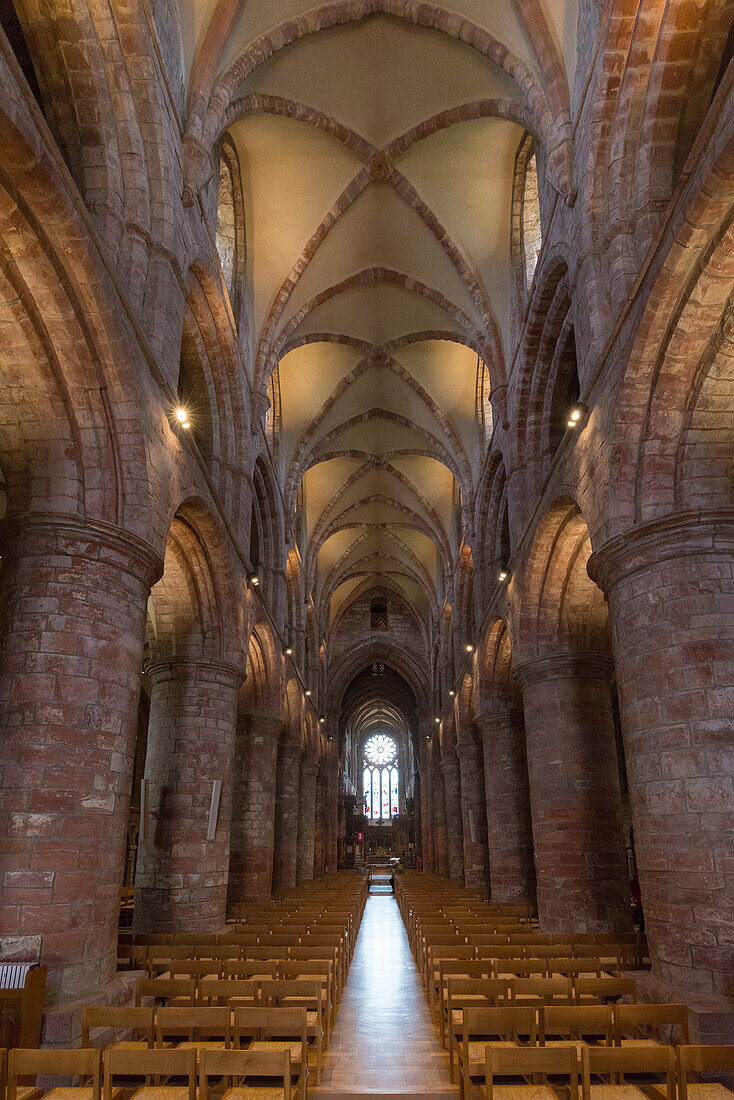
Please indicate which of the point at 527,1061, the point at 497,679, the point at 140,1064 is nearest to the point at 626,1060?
the point at 527,1061

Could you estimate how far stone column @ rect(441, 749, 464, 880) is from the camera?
25.6 metres

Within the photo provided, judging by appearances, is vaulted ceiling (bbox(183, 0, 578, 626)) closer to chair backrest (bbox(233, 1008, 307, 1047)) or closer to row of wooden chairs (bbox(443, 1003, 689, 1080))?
row of wooden chairs (bbox(443, 1003, 689, 1080))

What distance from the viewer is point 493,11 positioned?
11.8 m

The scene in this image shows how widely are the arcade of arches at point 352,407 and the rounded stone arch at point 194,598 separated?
0.05m

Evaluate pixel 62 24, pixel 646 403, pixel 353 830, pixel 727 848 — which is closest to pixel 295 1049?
pixel 727 848

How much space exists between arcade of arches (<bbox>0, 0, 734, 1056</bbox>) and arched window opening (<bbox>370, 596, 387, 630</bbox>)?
13.5 metres

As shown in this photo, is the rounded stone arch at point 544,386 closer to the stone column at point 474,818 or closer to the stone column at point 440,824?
the stone column at point 474,818

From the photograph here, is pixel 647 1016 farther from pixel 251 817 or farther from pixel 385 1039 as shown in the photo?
pixel 251 817

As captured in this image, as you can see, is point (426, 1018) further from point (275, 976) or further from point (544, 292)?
point (544, 292)

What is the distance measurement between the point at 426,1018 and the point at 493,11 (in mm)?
13999

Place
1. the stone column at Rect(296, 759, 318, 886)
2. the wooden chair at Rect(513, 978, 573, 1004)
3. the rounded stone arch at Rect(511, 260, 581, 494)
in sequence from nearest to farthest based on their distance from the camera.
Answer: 1. the wooden chair at Rect(513, 978, 573, 1004)
2. the rounded stone arch at Rect(511, 260, 581, 494)
3. the stone column at Rect(296, 759, 318, 886)

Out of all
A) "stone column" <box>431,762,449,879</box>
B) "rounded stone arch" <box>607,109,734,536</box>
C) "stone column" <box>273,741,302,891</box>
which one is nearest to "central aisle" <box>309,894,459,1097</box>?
"rounded stone arch" <box>607,109,734,536</box>

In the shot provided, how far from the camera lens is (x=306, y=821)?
26.1 m

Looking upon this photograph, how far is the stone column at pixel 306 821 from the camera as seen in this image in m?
25.2
